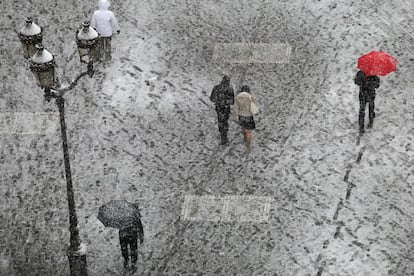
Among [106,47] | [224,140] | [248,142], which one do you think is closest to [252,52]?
[106,47]

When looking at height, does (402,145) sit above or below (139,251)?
above

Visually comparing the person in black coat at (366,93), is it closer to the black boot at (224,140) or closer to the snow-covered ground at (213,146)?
the snow-covered ground at (213,146)

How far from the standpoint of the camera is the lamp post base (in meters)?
16.7

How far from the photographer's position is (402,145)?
64.0 feet

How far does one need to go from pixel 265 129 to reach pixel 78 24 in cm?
537

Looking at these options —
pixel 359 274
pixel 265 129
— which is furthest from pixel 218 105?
pixel 359 274

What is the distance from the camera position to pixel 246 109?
19.0m

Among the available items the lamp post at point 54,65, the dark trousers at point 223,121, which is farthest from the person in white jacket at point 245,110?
the lamp post at point 54,65

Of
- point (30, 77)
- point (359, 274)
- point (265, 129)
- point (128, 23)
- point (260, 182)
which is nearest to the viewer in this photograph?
point (359, 274)

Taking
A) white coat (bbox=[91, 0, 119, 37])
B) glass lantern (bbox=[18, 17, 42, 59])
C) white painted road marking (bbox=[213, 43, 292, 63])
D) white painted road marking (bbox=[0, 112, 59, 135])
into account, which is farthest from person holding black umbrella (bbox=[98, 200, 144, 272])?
white painted road marking (bbox=[213, 43, 292, 63])

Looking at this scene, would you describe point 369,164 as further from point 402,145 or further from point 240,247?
point 240,247

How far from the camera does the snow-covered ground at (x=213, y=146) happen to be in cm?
1748

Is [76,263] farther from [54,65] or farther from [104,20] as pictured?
[104,20]

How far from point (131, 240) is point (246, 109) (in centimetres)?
351
